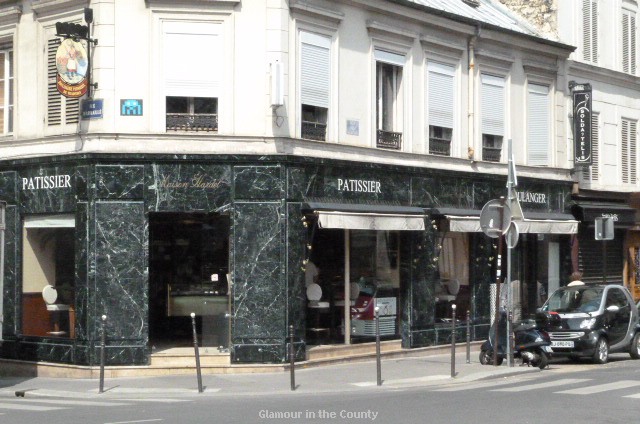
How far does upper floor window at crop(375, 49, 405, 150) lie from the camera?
24.6 m

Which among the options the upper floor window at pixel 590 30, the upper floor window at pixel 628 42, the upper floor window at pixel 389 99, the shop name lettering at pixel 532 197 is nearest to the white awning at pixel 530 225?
the shop name lettering at pixel 532 197

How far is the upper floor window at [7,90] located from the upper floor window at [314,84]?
6027 mm

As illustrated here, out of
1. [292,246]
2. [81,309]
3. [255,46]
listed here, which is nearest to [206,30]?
[255,46]

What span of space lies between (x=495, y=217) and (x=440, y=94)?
17.1ft

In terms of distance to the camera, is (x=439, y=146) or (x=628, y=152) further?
(x=628, y=152)

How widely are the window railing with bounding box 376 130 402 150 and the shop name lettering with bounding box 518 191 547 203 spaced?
5.01 m

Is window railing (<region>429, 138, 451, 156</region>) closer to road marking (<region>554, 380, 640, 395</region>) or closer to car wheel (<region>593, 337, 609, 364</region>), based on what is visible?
car wheel (<region>593, 337, 609, 364</region>)

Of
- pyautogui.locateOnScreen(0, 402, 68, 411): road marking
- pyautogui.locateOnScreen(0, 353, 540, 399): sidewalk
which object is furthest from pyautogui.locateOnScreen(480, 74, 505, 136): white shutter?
pyautogui.locateOnScreen(0, 402, 68, 411): road marking

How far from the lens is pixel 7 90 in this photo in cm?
2345

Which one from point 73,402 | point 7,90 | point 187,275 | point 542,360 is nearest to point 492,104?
point 542,360

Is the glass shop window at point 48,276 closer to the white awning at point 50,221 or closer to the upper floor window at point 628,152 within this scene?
the white awning at point 50,221

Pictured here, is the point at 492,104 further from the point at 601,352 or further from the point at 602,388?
the point at 602,388

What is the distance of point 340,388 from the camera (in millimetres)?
19219

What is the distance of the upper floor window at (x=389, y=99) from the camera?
24594 millimetres
